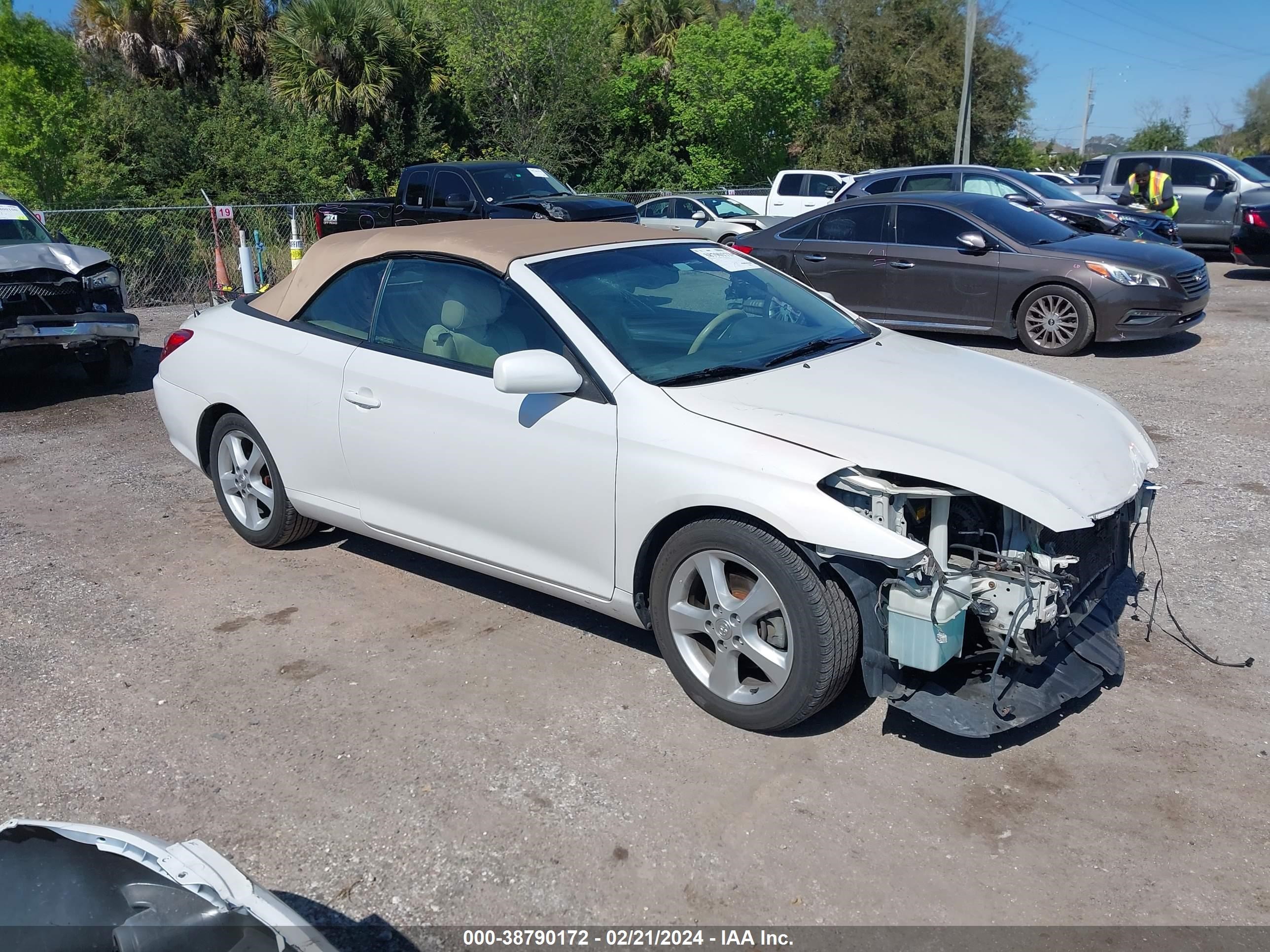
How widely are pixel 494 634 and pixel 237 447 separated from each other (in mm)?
1896

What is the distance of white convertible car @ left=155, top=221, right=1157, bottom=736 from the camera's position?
133 inches

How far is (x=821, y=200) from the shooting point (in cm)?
2239

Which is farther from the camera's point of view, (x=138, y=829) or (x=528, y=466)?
(x=528, y=466)

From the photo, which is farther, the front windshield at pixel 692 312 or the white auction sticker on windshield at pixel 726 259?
the white auction sticker on windshield at pixel 726 259

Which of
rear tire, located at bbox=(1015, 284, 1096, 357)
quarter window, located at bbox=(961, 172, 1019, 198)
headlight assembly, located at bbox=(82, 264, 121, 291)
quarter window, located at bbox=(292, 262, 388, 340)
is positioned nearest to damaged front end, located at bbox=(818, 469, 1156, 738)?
quarter window, located at bbox=(292, 262, 388, 340)

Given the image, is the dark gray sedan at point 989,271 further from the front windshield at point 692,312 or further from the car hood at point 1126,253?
the front windshield at point 692,312

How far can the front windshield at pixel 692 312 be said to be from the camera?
414 cm

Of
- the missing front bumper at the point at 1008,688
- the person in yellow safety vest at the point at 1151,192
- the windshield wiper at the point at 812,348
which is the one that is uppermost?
the person in yellow safety vest at the point at 1151,192

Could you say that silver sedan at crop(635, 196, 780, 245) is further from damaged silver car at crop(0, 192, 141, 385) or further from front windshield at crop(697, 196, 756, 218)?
damaged silver car at crop(0, 192, 141, 385)

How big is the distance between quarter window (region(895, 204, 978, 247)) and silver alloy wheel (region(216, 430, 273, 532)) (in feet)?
24.5

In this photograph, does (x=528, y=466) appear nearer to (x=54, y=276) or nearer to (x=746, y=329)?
(x=746, y=329)

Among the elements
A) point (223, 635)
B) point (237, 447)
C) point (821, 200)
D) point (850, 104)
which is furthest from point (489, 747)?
point (850, 104)

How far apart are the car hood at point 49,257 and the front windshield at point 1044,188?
38.3 ft

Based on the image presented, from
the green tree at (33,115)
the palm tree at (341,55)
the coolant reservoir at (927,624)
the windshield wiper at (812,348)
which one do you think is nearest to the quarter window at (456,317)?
the windshield wiper at (812,348)
